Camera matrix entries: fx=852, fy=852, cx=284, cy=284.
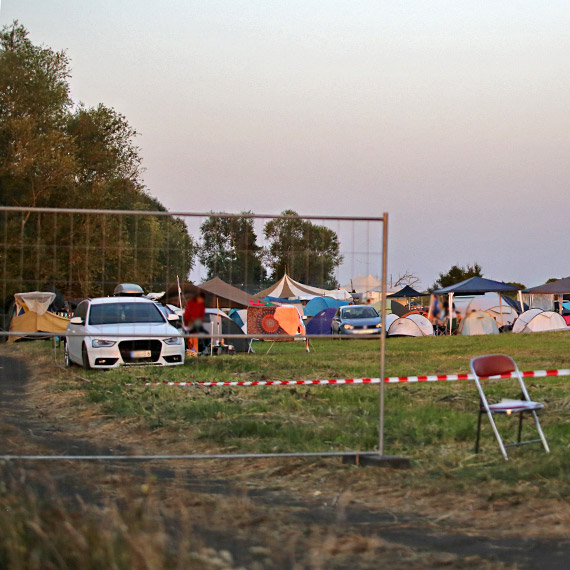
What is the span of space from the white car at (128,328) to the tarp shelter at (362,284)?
163cm

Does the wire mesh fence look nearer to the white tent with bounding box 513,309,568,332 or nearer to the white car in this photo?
the white car

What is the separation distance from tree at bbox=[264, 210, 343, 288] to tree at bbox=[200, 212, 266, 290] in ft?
0.46

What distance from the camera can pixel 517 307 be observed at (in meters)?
48.7

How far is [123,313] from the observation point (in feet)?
30.1

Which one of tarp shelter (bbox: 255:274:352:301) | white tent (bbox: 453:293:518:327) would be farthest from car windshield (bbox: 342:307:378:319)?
white tent (bbox: 453:293:518:327)

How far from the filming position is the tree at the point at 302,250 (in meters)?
7.67

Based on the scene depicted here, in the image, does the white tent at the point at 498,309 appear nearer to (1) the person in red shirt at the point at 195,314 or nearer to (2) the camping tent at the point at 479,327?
(2) the camping tent at the point at 479,327

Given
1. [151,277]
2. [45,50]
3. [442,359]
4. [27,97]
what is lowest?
[442,359]

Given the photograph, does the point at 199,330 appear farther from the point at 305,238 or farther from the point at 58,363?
the point at 58,363

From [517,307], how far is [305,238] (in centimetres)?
4298

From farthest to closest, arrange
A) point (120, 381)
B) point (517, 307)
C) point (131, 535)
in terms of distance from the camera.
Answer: point (517, 307)
point (120, 381)
point (131, 535)

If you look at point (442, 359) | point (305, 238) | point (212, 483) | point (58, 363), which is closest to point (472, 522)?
point (212, 483)

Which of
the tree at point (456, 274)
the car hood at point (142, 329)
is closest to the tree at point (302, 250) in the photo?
the car hood at point (142, 329)

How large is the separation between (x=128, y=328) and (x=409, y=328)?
31.2m
